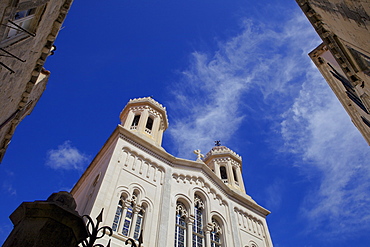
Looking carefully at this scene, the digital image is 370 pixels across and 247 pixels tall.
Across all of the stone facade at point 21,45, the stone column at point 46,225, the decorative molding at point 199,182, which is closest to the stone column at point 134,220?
the decorative molding at point 199,182

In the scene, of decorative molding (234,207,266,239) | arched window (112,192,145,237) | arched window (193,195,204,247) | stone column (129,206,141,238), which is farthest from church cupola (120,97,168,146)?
decorative molding (234,207,266,239)

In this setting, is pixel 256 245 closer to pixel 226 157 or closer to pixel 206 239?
pixel 206 239

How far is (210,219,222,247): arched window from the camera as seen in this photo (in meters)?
14.5

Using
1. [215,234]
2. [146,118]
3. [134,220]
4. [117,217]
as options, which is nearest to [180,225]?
[215,234]

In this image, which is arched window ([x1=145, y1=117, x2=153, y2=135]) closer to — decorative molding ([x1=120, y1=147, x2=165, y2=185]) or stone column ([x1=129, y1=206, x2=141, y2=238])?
decorative molding ([x1=120, y1=147, x2=165, y2=185])

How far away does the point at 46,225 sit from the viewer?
3.00m

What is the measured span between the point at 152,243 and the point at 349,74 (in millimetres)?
9787

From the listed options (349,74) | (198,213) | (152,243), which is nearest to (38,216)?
(349,74)

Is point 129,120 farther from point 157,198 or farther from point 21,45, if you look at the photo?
point 21,45

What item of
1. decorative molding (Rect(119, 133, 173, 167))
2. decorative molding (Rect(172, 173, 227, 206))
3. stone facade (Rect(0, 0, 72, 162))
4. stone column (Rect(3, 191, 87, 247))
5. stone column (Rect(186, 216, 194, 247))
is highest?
decorative molding (Rect(119, 133, 173, 167))

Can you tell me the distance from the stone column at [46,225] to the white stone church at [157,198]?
839 cm

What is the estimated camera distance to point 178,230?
13625 millimetres

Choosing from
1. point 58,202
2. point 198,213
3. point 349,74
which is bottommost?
point 58,202

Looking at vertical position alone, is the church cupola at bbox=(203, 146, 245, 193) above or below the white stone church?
above
